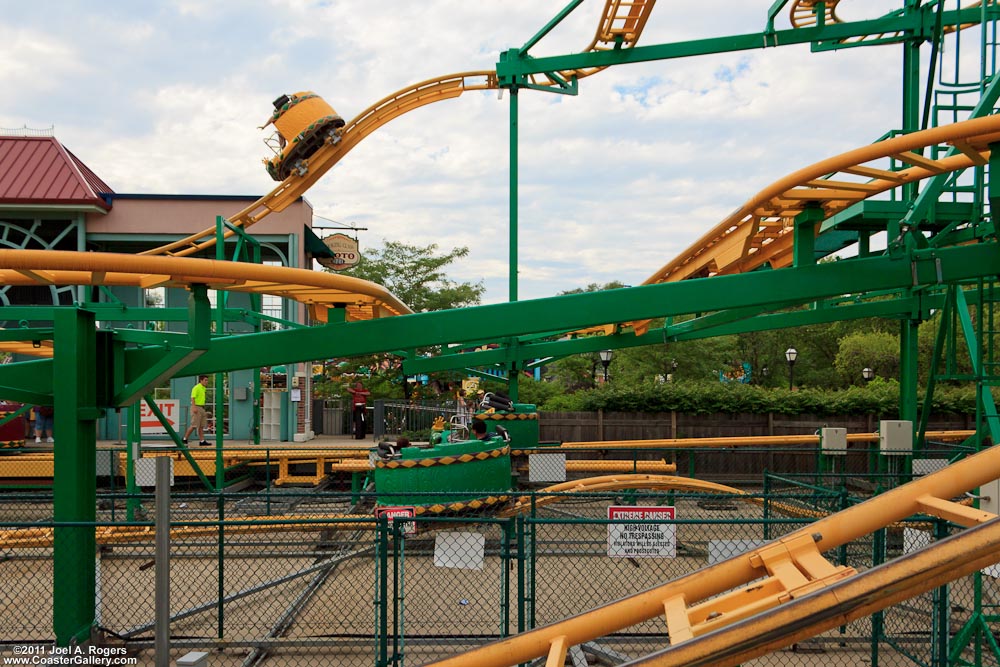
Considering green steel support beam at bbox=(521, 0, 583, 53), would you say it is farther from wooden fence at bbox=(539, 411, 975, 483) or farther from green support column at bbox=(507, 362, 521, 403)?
wooden fence at bbox=(539, 411, 975, 483)

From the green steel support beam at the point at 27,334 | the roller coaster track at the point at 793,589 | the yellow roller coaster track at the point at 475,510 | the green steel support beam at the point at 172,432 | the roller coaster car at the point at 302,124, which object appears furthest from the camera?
the roller coaster car at the point at 302,124

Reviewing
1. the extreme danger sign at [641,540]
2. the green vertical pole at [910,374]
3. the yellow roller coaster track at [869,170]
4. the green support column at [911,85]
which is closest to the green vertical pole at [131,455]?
the extreme danger sign at [641,540]

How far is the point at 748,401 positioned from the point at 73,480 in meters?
19.1

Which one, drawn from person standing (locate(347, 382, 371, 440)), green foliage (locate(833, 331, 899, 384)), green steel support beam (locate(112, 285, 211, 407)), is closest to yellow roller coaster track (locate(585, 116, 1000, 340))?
green steel support beam (locate(112, 285, 211, 407))

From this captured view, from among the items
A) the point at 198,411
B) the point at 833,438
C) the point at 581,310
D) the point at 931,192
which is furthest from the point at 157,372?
the point at 198,411

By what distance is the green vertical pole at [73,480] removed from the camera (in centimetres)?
702

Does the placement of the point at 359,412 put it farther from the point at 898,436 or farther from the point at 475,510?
the point at 898,436

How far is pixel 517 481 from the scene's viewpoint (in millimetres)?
16781

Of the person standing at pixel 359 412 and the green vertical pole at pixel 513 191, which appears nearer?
the green vertical pole at pixel 513 191

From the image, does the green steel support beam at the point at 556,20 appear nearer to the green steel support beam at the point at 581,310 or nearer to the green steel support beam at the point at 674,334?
the green steel support beam at the point at 674,334

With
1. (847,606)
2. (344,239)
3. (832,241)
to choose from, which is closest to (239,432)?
Result: (344,239)

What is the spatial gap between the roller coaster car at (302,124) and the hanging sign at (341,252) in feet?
33.5

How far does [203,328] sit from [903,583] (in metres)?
5.82

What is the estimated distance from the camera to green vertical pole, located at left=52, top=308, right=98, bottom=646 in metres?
7.02
